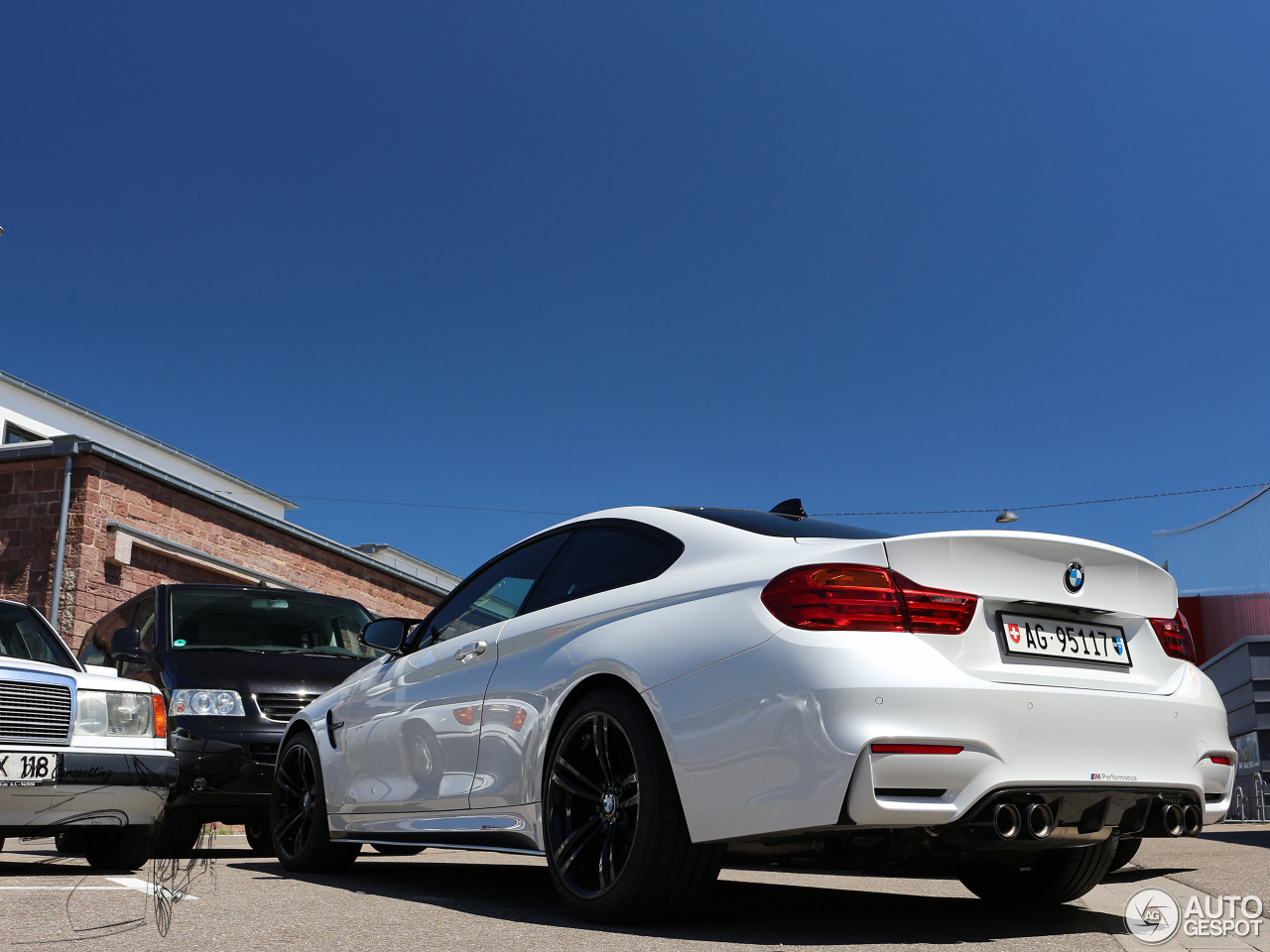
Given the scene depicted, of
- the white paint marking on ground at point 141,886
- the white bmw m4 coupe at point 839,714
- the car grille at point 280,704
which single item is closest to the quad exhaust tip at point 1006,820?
the white bmw m4 coupe at point 839,714

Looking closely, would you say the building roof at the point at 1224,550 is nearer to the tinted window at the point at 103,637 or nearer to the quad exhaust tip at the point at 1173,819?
the tinted window at the point at 103,637

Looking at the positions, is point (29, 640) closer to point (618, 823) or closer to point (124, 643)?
point (124, 643)

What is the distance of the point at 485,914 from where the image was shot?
4.29 metres

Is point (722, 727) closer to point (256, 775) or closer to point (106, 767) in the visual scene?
point (106, 767)

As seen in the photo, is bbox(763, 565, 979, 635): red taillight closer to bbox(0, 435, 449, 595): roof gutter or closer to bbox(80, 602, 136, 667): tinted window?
bbox(80, 602, 136, 667): tinted window

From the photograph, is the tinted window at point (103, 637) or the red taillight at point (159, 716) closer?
the red taillight at point (159, 716)

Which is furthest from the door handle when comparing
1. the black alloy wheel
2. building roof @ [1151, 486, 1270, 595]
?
building roof @ [1151, 486, 1270, 595]

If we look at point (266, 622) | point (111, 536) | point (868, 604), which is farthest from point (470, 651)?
point (111, 536)

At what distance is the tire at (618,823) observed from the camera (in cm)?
368

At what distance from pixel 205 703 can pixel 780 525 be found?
184 inches

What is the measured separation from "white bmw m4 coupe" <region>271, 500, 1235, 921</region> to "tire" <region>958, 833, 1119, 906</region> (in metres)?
0.01

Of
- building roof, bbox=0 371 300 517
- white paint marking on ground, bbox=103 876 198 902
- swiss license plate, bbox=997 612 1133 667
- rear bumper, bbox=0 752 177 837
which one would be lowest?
white paint marking on ground, bbox=103 876 198 902

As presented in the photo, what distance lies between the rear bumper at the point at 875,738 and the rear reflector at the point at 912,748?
0.05ft

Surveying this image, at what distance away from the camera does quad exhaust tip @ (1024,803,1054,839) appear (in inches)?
132
